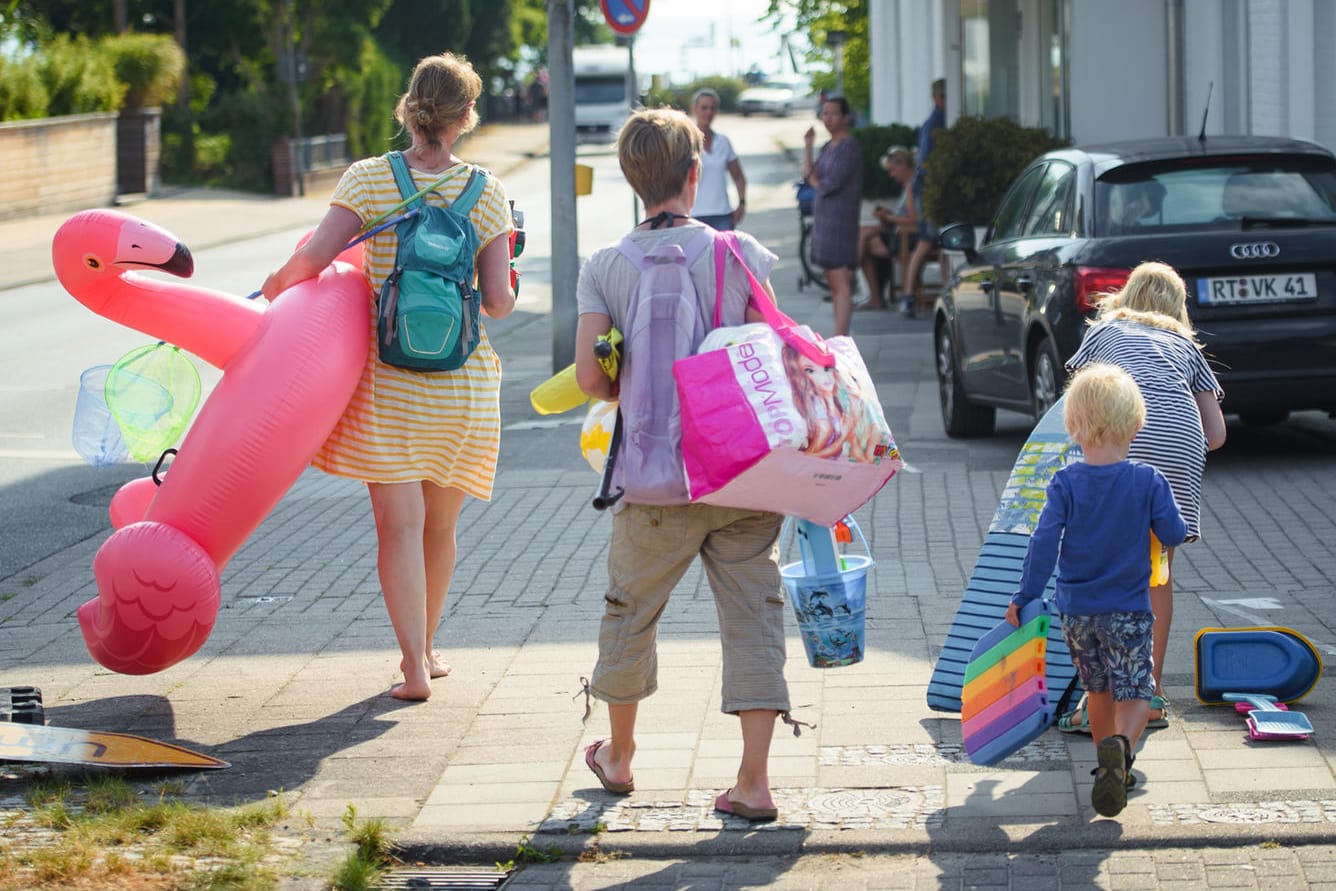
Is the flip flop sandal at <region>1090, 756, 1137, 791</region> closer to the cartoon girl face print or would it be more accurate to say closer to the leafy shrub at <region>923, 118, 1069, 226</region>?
the cartoon girl face print

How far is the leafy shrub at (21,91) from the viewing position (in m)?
31.5

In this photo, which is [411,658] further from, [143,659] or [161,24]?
[161,24]

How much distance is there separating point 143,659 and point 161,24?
4286 cm

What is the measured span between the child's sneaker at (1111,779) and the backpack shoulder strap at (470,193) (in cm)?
244

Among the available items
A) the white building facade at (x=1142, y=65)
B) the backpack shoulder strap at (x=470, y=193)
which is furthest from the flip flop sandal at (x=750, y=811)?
the white building facade at (x=1142, y=65)

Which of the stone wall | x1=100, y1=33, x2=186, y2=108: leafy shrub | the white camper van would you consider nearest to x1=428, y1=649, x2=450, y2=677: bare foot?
the stone wall

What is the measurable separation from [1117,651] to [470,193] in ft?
7.65

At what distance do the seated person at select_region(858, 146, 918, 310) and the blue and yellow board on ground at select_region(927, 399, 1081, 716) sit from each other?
1275 centimetres

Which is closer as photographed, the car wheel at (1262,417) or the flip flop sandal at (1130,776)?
the flip flop sandal at (1130,776)

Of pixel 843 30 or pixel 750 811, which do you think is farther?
pixel 843 30

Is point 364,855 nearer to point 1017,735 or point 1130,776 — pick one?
point 1017,735

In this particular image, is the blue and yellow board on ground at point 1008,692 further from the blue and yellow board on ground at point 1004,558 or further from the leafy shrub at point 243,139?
the leafy shrub at point 243,139

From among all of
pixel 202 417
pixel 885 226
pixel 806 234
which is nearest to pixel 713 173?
pixel 885 226

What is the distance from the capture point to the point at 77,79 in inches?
1334
